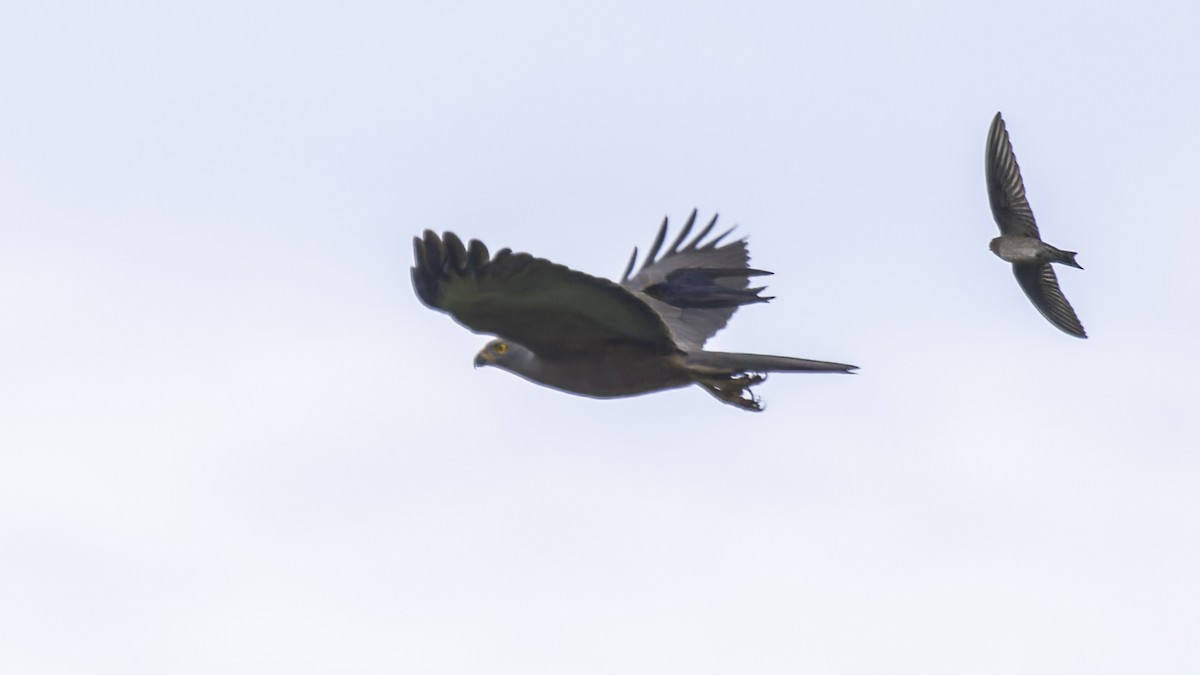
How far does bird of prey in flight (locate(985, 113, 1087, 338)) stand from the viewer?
15.3 meters

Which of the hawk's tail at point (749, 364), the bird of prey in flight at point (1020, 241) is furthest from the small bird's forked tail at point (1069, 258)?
the hawk's tail at point (749, 364)

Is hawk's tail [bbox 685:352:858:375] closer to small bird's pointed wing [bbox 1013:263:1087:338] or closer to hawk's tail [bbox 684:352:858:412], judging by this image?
hawk's tail [bbox 684:352:858:412]

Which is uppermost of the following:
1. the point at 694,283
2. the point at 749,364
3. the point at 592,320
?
the point at 694,283

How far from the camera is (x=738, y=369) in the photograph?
11.9m

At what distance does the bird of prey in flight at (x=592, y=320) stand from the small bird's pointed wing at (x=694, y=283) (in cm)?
1

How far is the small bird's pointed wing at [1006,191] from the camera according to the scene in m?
15.4

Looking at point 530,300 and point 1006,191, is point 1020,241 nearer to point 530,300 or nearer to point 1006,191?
point 1006,191

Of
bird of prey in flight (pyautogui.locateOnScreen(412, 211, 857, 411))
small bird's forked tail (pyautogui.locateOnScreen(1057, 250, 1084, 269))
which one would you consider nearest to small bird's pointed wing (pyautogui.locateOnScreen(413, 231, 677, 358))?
bird of prey in flight (pyautogui.locateOnScreen(412, 211, 857, 411))

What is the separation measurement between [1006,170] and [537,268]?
5.96m

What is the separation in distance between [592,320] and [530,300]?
1.85 ft

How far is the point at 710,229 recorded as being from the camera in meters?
15.2

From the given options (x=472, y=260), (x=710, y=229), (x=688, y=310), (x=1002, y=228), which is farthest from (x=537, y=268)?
(x=1002, y=228)

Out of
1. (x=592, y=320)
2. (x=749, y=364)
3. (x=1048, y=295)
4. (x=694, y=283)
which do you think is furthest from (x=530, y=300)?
(x=1048, y=295)

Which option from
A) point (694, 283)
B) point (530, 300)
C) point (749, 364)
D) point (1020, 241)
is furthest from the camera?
point (1020, 241)
